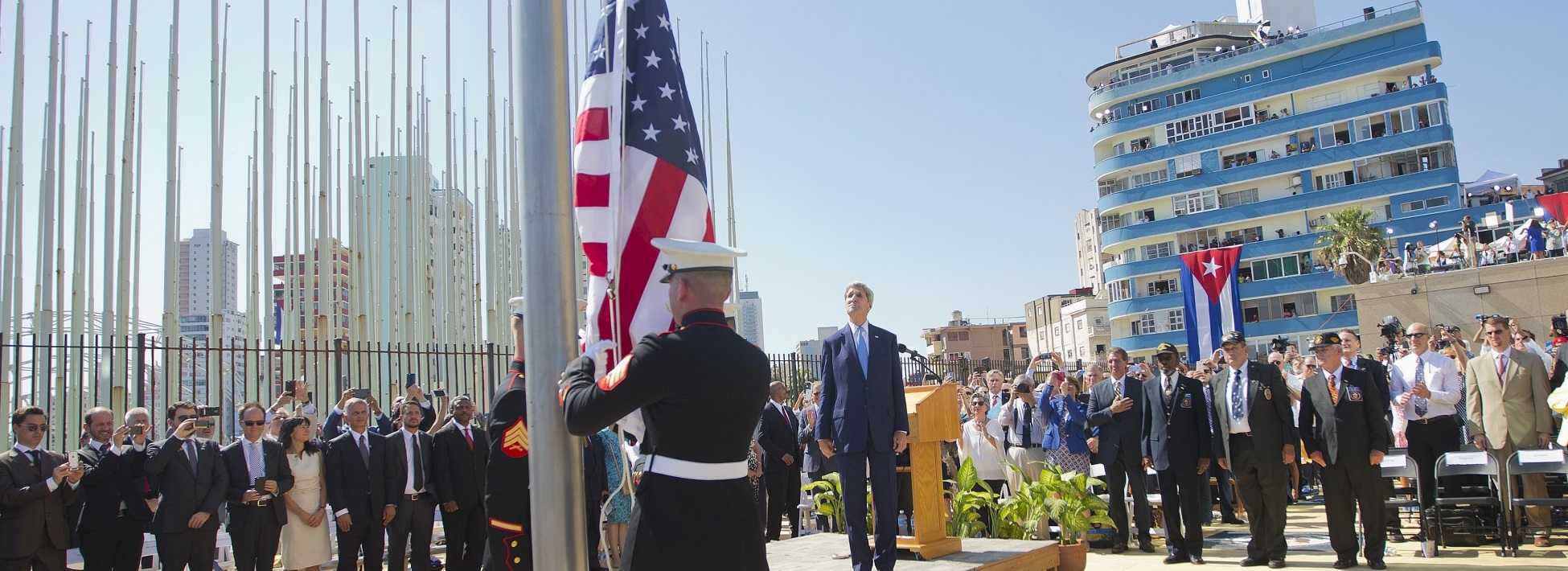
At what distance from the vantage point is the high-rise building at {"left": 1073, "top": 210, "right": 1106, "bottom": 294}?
108375mm

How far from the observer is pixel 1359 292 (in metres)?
30.4

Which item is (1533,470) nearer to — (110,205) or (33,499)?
(33,499)

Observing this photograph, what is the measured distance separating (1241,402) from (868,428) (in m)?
3.56

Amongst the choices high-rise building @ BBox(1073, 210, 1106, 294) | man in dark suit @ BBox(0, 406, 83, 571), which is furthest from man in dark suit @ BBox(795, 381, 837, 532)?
high-rise building @ BBox(1073, 210, 1106, 294)

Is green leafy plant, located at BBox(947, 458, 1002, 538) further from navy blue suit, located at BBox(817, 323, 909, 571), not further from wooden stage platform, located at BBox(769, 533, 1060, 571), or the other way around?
navy blue suit, located at BBox(817, 323, 909, 571)

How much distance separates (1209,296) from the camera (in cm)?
2003

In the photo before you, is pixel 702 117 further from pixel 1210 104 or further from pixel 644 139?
pixel 1210 104

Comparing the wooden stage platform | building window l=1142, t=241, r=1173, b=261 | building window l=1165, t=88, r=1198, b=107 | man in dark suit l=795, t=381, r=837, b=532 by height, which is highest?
building window l=1165, t=88, r=1198, b=107

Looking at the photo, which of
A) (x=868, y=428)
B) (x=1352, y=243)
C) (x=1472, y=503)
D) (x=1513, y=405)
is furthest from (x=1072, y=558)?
(x=1352, y=243)

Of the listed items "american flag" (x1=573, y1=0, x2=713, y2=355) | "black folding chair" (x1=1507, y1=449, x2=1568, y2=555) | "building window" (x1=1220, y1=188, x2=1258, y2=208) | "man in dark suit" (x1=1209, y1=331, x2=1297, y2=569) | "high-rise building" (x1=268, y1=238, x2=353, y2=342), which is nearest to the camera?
"american flag" (x1=573, y1=0, x2=713, y2=355)

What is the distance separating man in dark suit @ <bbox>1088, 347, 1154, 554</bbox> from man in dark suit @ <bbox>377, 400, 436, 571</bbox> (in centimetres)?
593

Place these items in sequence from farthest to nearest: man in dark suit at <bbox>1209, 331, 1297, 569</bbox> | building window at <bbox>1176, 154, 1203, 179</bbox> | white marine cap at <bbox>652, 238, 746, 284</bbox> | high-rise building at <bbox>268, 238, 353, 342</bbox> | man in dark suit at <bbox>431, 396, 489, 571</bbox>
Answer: building window at <bbox>1176, 154, 1203, 179</bbox>, high-rise building at <bbox>268, 238, 353, 342</bbox>, man in dark suit at <bbox>431, 396, 489, 571</bbox>, man in dark suit at <bbox>1209, 331, 1297, 569</bbox>, white marine cap at <bbox>652, 238, 746, 284</bbox>

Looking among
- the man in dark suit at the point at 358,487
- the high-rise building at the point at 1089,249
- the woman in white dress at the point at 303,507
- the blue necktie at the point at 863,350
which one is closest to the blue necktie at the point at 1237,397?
the blue necktie at the point at 863,350

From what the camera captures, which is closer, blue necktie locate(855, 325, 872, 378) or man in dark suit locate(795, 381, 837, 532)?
blue necktie locate(855, 325, 872, 378)
